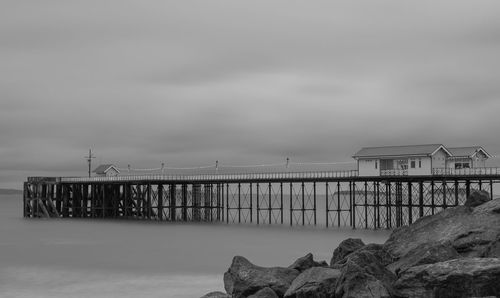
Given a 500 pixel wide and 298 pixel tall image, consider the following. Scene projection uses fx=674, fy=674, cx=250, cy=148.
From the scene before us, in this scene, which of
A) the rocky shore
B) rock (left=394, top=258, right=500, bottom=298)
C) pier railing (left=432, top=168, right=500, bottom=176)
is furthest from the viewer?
pier railing (left=432, top=168, right=500, bottom=176)

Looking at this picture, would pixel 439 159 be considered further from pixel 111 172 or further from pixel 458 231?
pixel 111 172

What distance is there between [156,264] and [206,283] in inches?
300

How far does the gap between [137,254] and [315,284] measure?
2368cm

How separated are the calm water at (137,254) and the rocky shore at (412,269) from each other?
7.08 m

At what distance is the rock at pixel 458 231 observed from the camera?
53.9ft

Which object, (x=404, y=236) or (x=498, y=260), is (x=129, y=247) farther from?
(x=498, y=260)

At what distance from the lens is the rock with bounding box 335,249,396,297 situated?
13.5m

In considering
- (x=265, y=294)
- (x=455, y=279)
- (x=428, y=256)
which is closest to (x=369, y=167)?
(x=428, y=256)

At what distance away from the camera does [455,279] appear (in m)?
12.7

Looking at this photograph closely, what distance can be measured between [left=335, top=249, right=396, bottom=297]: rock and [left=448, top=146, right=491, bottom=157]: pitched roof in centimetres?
3606

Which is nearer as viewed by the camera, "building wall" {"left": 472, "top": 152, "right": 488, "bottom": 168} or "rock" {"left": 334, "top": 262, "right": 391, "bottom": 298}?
"rock" {"left": 334, "top": 262, "right": 391, "bottom": 298}

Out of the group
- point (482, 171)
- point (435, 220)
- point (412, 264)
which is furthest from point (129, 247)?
point (412, 264)

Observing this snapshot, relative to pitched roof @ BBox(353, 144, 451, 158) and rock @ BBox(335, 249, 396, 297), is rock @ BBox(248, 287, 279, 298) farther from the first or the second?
pitched roof @ BBox(353, 144, 451, 158)

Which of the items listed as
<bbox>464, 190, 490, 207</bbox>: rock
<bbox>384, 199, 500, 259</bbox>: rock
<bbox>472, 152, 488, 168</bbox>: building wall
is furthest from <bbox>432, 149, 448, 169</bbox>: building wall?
<bbox>384, 199, 500, 259</bbox>: rock
